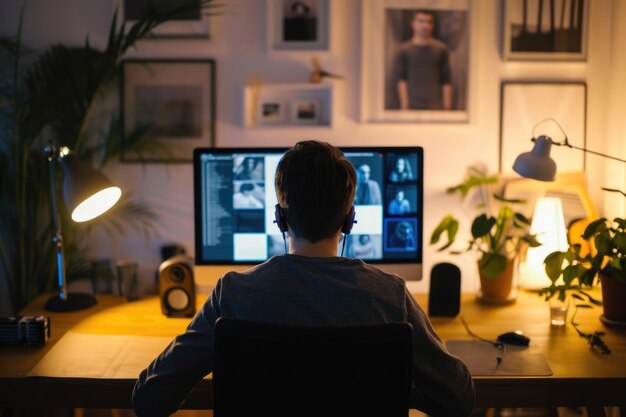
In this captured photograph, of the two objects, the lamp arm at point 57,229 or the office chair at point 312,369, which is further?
the lamp arm at point 57,229

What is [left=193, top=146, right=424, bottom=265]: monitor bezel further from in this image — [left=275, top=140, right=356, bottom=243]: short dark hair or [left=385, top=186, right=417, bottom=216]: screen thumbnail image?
[left=275, top=140, right=356, bottom=243]: short dark hair

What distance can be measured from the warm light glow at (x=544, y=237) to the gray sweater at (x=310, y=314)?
117 cm

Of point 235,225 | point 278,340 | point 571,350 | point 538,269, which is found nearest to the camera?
point 278,340

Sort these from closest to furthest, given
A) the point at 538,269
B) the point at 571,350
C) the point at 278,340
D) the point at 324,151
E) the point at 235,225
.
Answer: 1. the point at 278,340
2. the point at 324,151
3. the point at 571,350
4. the point at 235,225
5. the point at 538,269

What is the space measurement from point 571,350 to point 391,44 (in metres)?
1.37

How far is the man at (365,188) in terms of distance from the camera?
220 cm

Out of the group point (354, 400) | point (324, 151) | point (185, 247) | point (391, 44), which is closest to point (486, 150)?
point (391, 44)

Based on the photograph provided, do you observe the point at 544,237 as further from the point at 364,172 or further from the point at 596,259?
the point at 364,172

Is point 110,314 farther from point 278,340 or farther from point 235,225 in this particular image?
point 278,340

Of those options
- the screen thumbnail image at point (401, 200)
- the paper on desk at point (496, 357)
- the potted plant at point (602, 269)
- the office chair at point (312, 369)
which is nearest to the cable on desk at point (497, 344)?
the paper on desk at point (496, 357)

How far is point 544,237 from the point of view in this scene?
8.20 ft

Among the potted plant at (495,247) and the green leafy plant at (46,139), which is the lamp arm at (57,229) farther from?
the potted plant at (495,247)

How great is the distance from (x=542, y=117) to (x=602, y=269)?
0.87 metres

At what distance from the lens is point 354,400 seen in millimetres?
1189
